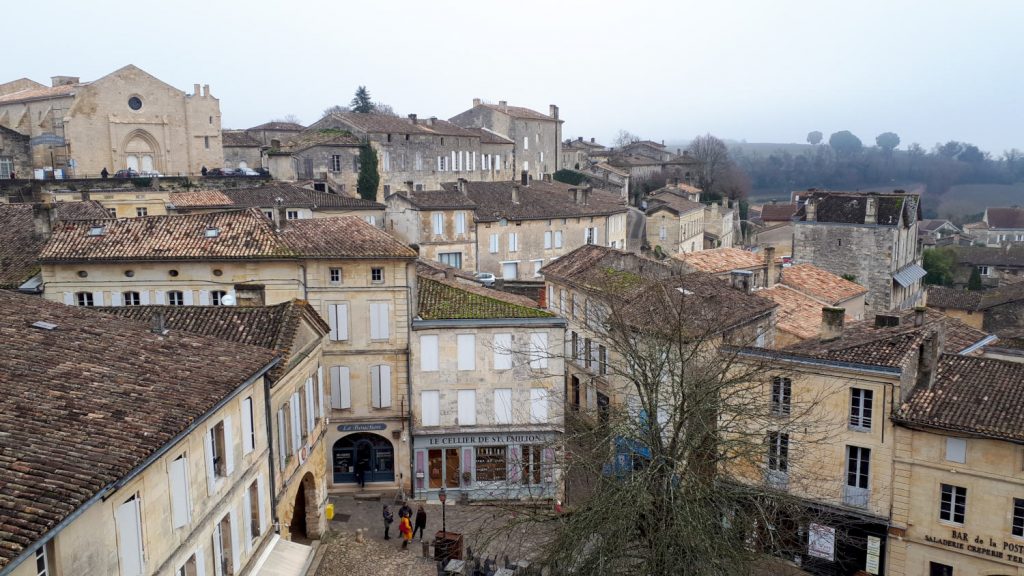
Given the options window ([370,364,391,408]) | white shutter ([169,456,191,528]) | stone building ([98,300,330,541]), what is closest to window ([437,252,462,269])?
window ([370,364,391,408])

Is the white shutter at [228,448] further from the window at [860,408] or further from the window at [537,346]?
the window at [860,408]

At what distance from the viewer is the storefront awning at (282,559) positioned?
18.5 m

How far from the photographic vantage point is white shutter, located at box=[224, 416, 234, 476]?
53.2ft

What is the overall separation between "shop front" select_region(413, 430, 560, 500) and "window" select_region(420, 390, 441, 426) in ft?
1.58

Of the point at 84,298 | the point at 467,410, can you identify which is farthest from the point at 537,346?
the point at 84,298

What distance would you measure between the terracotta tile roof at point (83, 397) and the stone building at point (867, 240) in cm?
4170

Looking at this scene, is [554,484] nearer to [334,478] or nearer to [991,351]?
[334,478]

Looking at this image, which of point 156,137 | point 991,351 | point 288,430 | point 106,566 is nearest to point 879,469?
point 991,351

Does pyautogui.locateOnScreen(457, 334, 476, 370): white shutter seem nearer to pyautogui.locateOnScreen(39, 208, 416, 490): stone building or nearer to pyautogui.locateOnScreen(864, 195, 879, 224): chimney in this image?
pyautogui.locateOnScreen(39, 208, 416, 490): stone building

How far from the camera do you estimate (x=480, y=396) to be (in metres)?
28.1

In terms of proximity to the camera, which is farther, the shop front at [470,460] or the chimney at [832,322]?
the shop front at [470,460]

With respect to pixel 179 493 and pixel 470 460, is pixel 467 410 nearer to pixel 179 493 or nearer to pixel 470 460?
pixel 470 460

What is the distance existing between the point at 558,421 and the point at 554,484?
2.23 meters

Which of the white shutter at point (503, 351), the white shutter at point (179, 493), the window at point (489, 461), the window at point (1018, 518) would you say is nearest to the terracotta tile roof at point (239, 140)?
the white shutter at point (503, 351)
